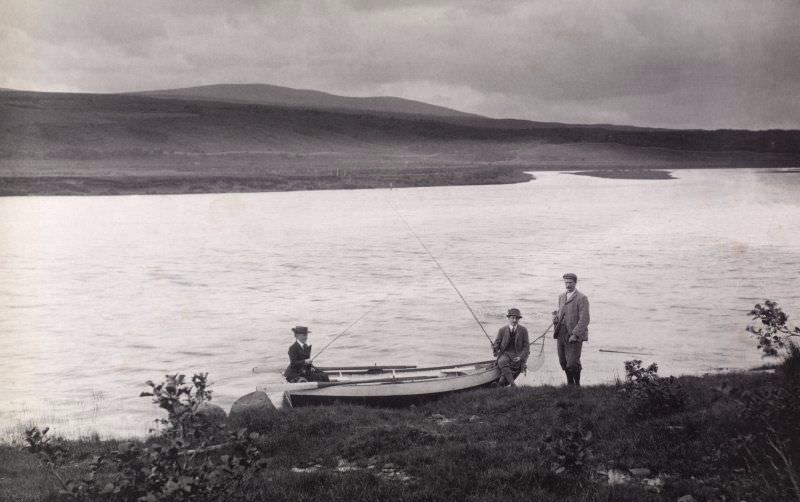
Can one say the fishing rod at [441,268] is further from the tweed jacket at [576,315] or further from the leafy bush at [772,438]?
the leafy bush at [772,438]

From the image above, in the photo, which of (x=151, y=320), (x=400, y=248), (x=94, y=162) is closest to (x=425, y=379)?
(x=151, y=320)

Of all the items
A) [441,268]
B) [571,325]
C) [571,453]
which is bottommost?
[571,453]

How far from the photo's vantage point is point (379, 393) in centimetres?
1170

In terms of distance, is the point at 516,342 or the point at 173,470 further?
the point at 516,342

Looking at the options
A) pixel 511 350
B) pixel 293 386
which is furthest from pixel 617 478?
pixel 293 386

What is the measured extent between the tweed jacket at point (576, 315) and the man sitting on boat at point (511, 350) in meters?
0.91

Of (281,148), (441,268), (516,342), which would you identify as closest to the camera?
(516,342)

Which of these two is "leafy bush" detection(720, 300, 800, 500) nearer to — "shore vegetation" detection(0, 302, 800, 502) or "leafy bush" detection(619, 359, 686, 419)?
"shore vegetation" detection(0, 302, 800, 502)

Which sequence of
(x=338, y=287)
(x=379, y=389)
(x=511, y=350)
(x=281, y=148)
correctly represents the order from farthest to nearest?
→ 1. (x=281, y=148)
2. (x=338, y=287)
3. (x=511, y=350)
4. (x=379, y=389)

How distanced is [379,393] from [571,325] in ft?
10.4

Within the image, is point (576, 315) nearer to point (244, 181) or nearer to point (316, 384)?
point (316, 384)

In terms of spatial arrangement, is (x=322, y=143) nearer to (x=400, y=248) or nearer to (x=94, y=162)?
(x=94, y=162)

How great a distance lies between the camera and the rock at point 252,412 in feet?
33.9

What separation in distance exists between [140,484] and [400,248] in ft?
93.6
